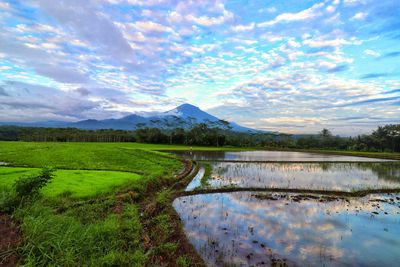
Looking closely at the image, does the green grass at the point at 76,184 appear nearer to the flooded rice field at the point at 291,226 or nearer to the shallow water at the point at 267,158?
the flooded rice field at the point at 291,226

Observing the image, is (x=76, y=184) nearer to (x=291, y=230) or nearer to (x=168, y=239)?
(x=168, y=239)

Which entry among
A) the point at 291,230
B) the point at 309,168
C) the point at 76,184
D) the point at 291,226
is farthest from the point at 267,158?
the point at 76,184

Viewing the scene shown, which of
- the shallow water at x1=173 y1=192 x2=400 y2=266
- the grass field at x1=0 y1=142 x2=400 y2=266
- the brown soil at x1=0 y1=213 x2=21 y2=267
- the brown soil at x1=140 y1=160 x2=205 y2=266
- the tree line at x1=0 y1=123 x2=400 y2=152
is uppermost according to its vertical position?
the tree line at x1=0 y1=123 x2=400 y2=152

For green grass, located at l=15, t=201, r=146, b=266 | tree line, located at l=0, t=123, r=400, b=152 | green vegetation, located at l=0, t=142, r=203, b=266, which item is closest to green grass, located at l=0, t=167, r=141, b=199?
green vegetation, located at l=0, t=142, r=203, b=266

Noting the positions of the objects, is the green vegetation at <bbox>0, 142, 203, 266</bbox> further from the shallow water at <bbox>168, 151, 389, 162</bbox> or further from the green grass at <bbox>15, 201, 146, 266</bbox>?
the shallow water at <bbox>168, 151, 389, 162</bbox>

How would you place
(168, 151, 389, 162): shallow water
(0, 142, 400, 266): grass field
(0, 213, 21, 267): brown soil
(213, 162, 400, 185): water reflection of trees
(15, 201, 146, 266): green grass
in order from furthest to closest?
1. (168, 151, 389, 162): shallow water
2. (213, 162, 400, 185): water reflection of trees
3. (0, 142, 400, 266): grass field
4. (15, 201, 146, 266): green grass
5. (0, 213, 21, 267): brown soil

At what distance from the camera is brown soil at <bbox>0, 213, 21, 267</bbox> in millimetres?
3966

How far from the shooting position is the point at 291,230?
26.5 ft

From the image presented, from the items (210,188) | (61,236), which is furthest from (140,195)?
(61,236)

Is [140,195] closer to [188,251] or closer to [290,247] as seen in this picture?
[188,251]

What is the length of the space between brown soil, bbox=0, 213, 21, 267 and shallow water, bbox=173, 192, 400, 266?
4227 mm

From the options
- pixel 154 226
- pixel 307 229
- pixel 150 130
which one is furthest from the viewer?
pixel 150 130

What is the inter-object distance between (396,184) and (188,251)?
1883cm

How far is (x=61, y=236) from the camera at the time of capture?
4867 millimetres
